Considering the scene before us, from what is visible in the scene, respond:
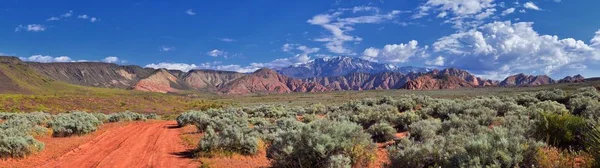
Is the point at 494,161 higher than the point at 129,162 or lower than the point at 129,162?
higher

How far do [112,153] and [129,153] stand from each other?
66cm

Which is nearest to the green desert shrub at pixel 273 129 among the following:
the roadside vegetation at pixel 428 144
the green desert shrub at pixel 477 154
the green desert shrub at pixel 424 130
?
the roadside vegetation at pixel 428 144

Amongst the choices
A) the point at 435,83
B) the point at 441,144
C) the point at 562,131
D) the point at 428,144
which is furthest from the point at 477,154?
the point at 435,83

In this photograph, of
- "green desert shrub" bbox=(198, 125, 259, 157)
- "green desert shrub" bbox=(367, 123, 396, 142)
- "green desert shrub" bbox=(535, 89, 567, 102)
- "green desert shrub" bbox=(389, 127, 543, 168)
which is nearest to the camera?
"green desert shrub" bbox=(389, 127, 543, 168)

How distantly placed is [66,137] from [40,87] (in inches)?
5331

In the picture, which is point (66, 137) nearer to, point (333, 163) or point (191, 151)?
point (191, 151)

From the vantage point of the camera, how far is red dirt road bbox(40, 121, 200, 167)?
467 inches

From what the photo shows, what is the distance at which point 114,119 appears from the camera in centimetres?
3120

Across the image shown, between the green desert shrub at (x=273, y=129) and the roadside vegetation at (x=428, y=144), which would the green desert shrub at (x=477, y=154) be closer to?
the roadside vegetation at (x=428, y=144)

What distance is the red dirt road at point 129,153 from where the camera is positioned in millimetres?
11859

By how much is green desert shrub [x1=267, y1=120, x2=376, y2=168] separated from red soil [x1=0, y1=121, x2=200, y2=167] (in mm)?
3419

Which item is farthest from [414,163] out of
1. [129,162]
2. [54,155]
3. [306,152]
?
[54,155]

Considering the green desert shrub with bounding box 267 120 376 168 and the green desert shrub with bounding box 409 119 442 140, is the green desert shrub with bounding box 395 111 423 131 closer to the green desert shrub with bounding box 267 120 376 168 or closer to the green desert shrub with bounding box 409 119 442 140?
the green desert shrub with bounding box 409 119 442 140

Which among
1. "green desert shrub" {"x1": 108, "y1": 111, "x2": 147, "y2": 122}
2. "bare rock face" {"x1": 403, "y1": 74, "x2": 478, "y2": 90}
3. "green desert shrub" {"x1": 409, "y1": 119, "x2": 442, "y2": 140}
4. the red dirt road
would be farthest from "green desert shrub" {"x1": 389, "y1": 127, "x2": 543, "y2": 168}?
"bare rock face" {"x1": 403, "y1": 74, "x2": 478, "y2": 90}
